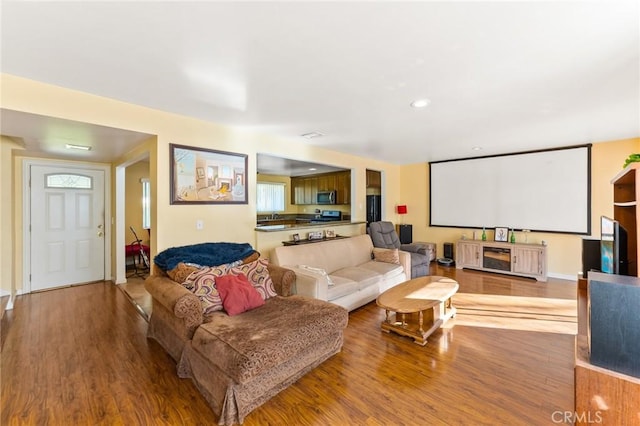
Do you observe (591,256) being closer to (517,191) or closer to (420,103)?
(420,103)

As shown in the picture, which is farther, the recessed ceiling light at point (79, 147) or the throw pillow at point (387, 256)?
the throw pillow at point (387, 256)

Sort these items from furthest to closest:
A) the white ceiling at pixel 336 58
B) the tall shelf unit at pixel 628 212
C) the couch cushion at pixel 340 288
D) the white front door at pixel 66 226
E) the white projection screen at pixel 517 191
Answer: the white projection screen at pixel 517 191, the white front door at pixel 66 226, the couch cushion at pixel 340 288, the tall shelf unit at pixel 628 212, the white ceiling at pixel 336 58

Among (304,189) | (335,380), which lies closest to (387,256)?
(335,380)

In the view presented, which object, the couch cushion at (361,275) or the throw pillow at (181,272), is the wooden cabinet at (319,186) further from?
the throw pillow at (181,272)

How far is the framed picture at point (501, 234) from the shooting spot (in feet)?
17.4

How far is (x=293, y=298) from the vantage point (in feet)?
8.45

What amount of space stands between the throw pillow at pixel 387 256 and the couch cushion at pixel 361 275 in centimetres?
64

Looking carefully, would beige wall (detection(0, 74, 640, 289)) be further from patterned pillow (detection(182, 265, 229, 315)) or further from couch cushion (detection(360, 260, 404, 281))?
couch cushion (detection(360, 260, 404, 281))

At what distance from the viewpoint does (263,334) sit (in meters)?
1.87

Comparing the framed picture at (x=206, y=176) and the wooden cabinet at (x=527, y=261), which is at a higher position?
the framed picture at (x=206, y=176)

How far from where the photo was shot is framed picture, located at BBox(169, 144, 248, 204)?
9.81ft

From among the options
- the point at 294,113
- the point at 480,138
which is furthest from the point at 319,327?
the point at 480,138

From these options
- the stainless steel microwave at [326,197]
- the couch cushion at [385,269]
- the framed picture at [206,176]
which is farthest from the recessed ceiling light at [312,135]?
the stainless steel microwave at [326,197]

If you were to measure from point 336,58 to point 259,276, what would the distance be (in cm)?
204
